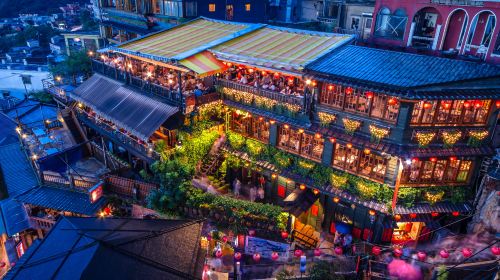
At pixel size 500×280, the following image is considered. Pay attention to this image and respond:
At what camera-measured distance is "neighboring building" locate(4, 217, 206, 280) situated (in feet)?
43.8

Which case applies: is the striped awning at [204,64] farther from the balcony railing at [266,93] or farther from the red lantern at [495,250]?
the red lantern at [495,250]

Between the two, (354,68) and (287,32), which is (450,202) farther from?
(287,32)

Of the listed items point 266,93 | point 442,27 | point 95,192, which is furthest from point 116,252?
point 442,27

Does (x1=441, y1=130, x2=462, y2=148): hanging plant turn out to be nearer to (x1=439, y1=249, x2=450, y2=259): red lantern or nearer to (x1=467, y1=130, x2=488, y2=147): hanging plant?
(x1=467, y1=130, x2=488, y2=147): hanging plant

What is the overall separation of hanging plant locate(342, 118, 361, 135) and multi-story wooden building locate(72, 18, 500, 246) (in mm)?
78

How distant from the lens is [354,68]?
2158 centimetres

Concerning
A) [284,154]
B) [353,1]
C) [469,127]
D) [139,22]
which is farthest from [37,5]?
[469,127]

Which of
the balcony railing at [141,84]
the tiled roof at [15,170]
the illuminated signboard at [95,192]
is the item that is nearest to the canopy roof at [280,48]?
the balcony railing at [141,84]

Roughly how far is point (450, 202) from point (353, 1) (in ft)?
79.4

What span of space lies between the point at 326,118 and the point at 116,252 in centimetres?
1468

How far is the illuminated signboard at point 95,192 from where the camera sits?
24.8m

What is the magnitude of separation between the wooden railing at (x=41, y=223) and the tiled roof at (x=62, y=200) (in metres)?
1.20

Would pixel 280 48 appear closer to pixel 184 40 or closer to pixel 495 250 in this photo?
pixel 184 40

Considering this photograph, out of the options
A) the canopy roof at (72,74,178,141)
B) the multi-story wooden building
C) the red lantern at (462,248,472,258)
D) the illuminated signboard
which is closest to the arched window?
the multi-story wooden building
